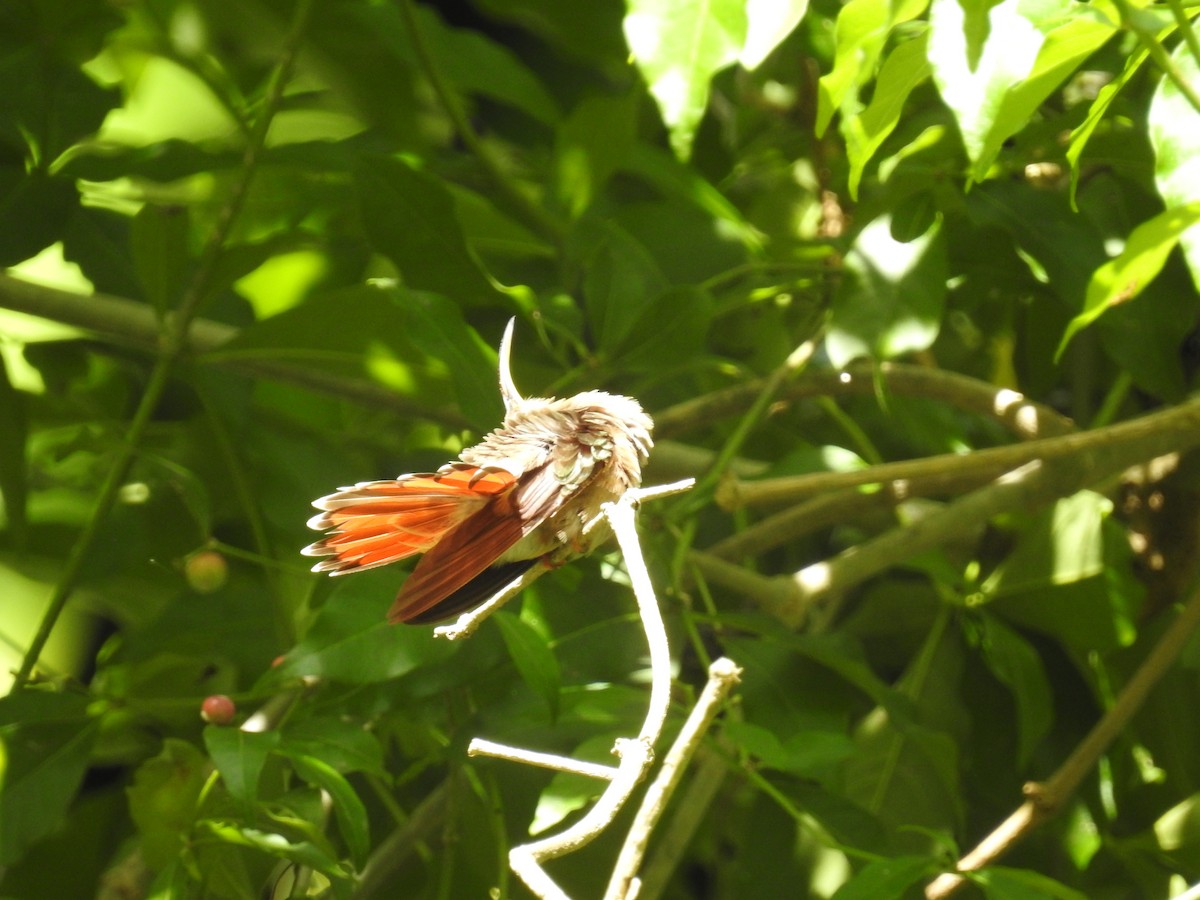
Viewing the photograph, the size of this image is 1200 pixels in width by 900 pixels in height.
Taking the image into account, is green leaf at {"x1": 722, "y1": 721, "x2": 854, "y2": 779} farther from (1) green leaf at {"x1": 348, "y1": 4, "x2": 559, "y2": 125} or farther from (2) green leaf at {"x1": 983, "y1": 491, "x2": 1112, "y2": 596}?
(1) green leaf at {"x1": 348, "y1": 4, "x2": 559, "y2": 125}

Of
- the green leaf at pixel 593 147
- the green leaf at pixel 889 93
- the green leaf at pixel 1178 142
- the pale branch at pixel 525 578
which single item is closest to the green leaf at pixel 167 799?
the pale branch at pixel 525 578

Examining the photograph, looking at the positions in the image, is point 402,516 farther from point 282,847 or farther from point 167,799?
point 167,799

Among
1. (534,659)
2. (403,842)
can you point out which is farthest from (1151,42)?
(403,842)

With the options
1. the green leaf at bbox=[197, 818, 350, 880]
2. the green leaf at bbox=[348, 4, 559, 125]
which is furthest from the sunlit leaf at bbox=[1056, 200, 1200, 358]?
the green leaf at bbox=[348, 4, 559, 125]

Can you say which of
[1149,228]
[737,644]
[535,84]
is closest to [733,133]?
[535,84]

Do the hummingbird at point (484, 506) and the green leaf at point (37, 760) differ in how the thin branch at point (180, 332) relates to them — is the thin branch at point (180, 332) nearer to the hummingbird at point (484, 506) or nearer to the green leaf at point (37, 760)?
the green leaf at point (37, 760)

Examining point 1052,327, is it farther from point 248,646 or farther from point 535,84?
point 248,646
